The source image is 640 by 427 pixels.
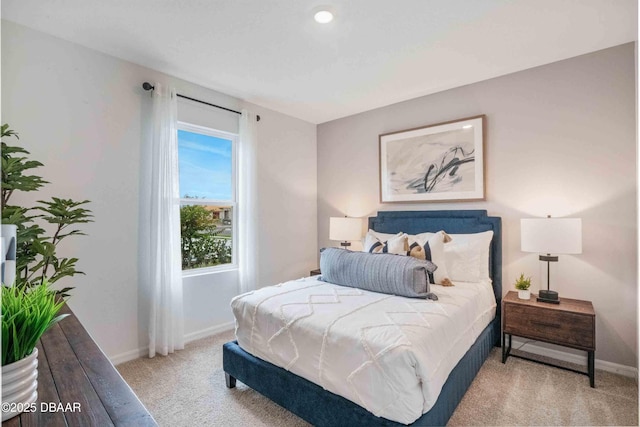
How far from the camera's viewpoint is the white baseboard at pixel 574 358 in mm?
2389

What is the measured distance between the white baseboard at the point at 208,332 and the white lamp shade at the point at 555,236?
115 inches

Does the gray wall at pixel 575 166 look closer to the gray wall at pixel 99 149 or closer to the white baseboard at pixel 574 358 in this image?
the white baseboard at pixel 574 358

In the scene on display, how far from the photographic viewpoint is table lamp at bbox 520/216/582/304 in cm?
233

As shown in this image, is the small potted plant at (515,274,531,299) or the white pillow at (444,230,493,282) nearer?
the small potted plant at (515,274,531,299)

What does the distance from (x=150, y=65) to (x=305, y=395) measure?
9.74 feet

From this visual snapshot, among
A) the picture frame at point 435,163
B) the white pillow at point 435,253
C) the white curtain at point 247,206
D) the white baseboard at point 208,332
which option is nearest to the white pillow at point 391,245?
the white pillow at point 435,253

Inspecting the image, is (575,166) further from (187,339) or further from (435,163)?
(187,339)

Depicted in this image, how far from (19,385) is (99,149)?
225cm

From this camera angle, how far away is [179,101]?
302cm

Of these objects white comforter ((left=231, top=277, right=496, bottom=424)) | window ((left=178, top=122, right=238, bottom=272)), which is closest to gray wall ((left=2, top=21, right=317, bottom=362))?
window ((left=178, top=122, right=238, bottom=272))

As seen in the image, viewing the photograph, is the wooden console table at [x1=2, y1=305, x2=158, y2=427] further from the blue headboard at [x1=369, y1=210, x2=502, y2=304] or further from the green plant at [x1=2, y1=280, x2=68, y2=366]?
the blue headboard at [x1=369, y1=210, x2=502, y2=304]

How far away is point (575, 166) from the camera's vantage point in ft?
8.68

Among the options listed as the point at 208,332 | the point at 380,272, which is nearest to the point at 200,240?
the point at 208,332

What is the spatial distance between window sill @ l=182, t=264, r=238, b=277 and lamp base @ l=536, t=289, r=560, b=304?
2.98 meters
